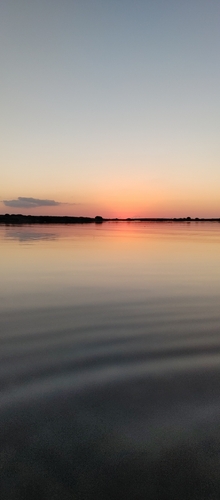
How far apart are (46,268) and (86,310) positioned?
238 inches

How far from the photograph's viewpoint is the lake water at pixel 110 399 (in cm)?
239

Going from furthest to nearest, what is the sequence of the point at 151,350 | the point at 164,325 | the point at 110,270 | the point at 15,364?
the point at 110,270 → the point at 164,325 → the point at 151,350 → the point at 15,364

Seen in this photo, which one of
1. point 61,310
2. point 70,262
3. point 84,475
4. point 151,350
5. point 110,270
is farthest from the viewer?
point 70,262

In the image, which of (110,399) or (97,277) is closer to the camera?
(110,399)

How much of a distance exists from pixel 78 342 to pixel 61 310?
2.03 m

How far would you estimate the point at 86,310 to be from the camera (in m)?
7.00

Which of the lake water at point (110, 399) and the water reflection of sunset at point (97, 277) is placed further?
the water reflection of sunset at point (97, 277)

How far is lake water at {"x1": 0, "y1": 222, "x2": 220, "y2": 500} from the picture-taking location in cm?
239

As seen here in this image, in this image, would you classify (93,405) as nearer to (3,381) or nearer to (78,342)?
(3,381)

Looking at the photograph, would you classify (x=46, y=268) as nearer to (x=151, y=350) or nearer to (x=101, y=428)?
(x=151, y=350)

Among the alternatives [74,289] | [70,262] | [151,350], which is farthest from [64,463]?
[70,262]

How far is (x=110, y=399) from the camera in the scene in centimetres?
343

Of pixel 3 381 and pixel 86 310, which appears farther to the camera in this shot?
pixel 86 310

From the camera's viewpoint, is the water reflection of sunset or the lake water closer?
the lake water
